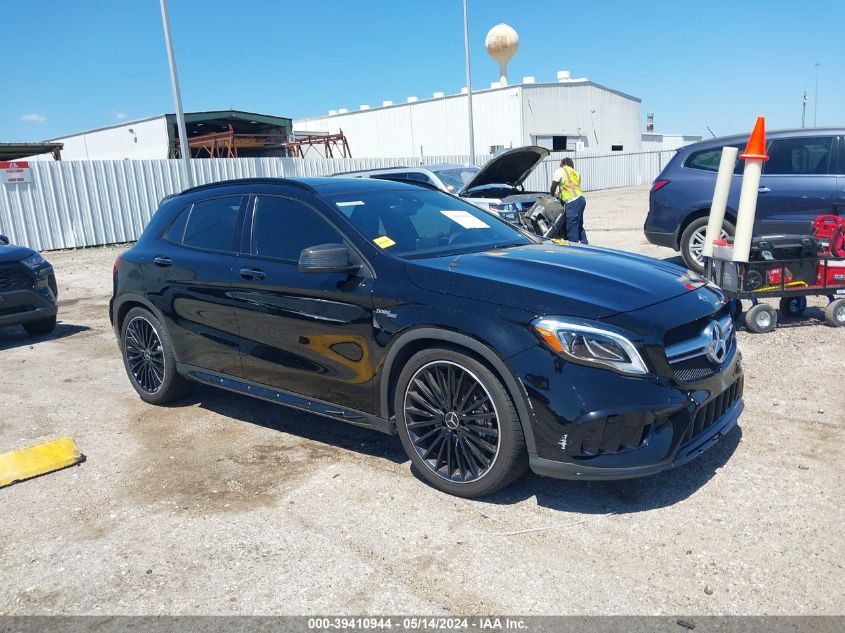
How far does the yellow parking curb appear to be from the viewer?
4129mm

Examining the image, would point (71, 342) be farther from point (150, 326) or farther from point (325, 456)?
point (325, 456)

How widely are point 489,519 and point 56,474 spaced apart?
269 cm

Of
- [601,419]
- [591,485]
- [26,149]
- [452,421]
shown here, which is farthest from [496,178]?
[26,149]

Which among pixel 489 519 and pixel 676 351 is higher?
pixel 676 351

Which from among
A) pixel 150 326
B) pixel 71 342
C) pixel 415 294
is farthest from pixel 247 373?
pixel 71 342

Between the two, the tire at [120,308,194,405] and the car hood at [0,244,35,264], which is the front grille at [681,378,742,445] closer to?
the tire at [120,308,194,405]

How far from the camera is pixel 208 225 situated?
4922mm

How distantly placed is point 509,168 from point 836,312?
6123 millimetres

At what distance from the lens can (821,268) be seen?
6.40m

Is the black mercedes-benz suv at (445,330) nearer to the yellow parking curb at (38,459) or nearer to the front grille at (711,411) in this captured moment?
Result: the front grille at (711,411)

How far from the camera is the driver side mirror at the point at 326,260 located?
3758mm

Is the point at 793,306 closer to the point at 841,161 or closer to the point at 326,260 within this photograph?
the point at 841,161

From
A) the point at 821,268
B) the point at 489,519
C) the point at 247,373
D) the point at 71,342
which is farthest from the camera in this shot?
the point at 71,342

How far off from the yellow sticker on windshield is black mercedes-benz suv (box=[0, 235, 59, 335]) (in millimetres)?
5365
